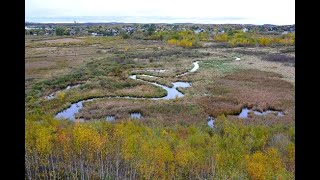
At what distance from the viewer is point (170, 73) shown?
1243 inches

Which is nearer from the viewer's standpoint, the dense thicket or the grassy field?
the dense thicket

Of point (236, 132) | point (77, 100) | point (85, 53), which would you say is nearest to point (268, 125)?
point (236, 132)

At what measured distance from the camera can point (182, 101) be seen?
71.7 feet

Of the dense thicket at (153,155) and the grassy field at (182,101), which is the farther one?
the grassy field at (182,101)

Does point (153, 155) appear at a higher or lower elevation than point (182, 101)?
lower

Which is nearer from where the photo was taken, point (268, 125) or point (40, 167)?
point (40, 167)

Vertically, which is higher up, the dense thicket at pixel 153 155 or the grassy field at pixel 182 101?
the grassy field at pixel 182 101

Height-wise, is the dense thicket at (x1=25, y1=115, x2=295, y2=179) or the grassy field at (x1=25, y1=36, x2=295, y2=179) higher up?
the grassy field at (x1=25, y1=36, x2=295, y2=179)

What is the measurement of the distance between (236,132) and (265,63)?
23.3m

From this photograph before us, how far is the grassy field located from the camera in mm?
12391

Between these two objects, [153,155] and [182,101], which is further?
[182,101]

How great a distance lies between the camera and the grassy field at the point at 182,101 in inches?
488
